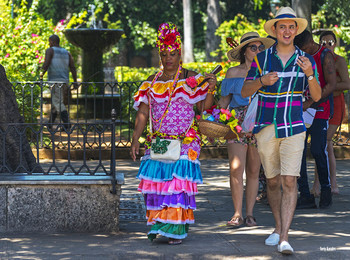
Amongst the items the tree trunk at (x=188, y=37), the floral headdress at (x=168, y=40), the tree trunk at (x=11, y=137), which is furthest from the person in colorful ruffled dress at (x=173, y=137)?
the tree trunk at (x=188, y=37)

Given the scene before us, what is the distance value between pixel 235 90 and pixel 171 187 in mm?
1449

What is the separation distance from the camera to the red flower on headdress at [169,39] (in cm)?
677

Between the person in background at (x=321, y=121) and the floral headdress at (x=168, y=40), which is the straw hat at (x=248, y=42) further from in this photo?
the floral headdress at (x=168, y=40)

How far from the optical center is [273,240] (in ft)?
21.4

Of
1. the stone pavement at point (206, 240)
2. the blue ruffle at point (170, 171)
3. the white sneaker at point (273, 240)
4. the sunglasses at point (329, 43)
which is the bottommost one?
the stone pavement at point (206, 240)

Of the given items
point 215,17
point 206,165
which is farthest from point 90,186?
point 215,17

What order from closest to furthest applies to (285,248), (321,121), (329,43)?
(285,248) < (321,121) < (329,43)

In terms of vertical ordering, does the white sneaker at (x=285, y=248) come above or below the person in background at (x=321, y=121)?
below

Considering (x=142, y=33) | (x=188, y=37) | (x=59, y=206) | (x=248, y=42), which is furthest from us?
(x=142, y=33)

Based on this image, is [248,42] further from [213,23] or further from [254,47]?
[213,23]

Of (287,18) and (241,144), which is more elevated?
(287,18)

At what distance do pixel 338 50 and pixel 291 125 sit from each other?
16001 mm

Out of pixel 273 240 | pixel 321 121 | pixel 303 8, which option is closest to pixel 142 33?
pixel 303 8

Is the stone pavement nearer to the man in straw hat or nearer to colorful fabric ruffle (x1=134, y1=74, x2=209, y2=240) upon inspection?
colorful fabric ruffle (x1=134, y1=74, x2=209, y2=240)
